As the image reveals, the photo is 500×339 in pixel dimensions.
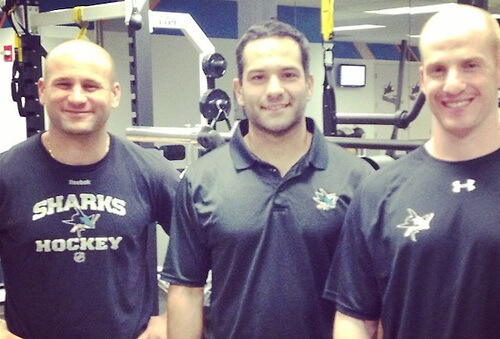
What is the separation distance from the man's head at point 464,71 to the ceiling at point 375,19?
24.8 feet

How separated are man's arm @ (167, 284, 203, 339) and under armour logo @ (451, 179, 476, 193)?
85cm

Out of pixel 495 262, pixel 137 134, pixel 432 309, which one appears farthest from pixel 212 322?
pixel 137 134

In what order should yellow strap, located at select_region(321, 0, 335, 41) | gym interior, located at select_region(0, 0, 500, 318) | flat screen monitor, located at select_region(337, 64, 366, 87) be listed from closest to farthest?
yellow strap, located at select_region(321, 0, 335, 41) → gym interior, located at select_region(0, 0, 500, 318) → flat screen monitor, located at select_region(337, 64, 366, 87)

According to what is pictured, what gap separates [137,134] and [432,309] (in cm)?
225

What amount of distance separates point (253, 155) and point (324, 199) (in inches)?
10.2

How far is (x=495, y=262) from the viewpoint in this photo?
1.52 metres

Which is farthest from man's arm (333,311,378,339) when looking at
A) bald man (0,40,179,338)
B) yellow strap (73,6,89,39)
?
yellow strap (73,6,89,39)

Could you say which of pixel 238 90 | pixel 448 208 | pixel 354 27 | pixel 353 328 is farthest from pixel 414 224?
pixel 354 27

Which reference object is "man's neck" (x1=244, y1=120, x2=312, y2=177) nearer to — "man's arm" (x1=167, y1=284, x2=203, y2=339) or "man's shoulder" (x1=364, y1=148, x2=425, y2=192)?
"man's shoulder" (x1=364, y1=148, x2=425, y2=192)

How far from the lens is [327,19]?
9.30 ft

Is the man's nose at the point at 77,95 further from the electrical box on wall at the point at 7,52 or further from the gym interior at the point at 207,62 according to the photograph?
the electrical box on wall at the point at 7,52

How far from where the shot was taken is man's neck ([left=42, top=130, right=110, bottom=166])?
221 cm

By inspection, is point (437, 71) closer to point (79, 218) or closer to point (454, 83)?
point (454, 83)

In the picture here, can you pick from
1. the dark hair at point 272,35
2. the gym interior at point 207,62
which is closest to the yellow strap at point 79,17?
the gym interior at point 207,62
